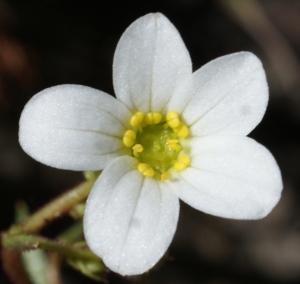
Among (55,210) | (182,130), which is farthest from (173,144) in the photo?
(55,210)

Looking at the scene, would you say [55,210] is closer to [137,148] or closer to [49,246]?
[49,246]

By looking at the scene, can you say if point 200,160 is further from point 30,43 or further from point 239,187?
point 30,43

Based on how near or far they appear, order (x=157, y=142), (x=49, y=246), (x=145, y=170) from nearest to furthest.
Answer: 1. (x=145, y=170)
2. (x=49, y=246)
3. (x=157, y=142)

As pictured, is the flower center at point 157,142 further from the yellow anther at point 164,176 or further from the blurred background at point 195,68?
the blurred background at point 195,68

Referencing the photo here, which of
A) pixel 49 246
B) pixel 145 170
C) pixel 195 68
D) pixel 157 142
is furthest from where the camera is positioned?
pixel 195 68

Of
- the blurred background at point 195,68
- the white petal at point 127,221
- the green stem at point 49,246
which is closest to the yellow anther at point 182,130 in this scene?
the white petal at point 127,221

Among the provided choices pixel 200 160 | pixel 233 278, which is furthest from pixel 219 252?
pixel 200 160

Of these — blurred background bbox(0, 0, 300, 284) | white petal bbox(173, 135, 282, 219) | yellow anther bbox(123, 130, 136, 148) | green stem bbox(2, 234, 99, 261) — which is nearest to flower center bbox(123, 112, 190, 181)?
yellow anther bbox(123, 130, 136, 148)

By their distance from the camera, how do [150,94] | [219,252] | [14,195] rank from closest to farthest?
[150,94]
[14,195]
[219,252]
